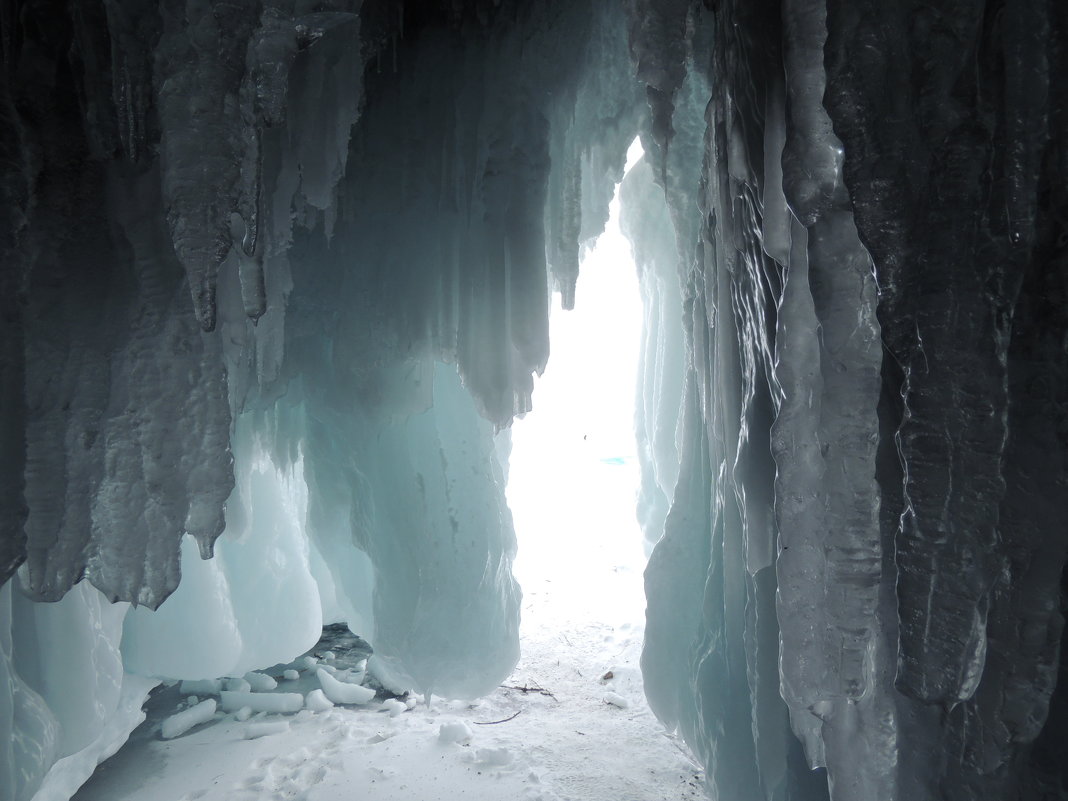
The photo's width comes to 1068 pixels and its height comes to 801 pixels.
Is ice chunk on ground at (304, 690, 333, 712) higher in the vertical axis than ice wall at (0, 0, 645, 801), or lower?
lower

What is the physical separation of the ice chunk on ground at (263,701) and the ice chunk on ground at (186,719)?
9cm

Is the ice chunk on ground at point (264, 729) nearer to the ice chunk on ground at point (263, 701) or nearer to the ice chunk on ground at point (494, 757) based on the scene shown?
the ice chunk on ground at point (263, 701)

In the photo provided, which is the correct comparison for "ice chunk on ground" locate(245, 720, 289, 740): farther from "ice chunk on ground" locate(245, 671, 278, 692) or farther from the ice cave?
"ice chunk on ground" locate(245, 671, 278, 692)

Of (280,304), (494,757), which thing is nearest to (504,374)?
(280,304)

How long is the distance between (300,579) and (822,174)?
167 inches

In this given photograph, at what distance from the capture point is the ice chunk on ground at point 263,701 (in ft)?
13.1

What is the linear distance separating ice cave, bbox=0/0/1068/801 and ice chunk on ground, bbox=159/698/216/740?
0.7 inches

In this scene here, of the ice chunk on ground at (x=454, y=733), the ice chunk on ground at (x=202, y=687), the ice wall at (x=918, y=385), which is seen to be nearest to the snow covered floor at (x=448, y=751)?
the ice chunk on ground at (x=454, y=733)

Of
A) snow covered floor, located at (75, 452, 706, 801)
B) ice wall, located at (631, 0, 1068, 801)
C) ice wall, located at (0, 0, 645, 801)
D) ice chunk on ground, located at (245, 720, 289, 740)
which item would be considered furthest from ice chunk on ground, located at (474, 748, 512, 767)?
ice wall, located at (631, 0, 1068, 801)

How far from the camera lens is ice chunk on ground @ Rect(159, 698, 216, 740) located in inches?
147

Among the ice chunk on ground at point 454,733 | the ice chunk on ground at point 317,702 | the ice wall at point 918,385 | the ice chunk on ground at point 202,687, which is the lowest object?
the ice chunk on ground at point 202,687

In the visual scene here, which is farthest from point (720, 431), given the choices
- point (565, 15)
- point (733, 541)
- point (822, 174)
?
point (565, 15)

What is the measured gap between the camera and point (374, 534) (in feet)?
12.8

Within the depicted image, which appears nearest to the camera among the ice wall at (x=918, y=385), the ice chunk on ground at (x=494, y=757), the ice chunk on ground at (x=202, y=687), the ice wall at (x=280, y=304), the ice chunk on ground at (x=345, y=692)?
the ice wall at (x=918, y=385)
